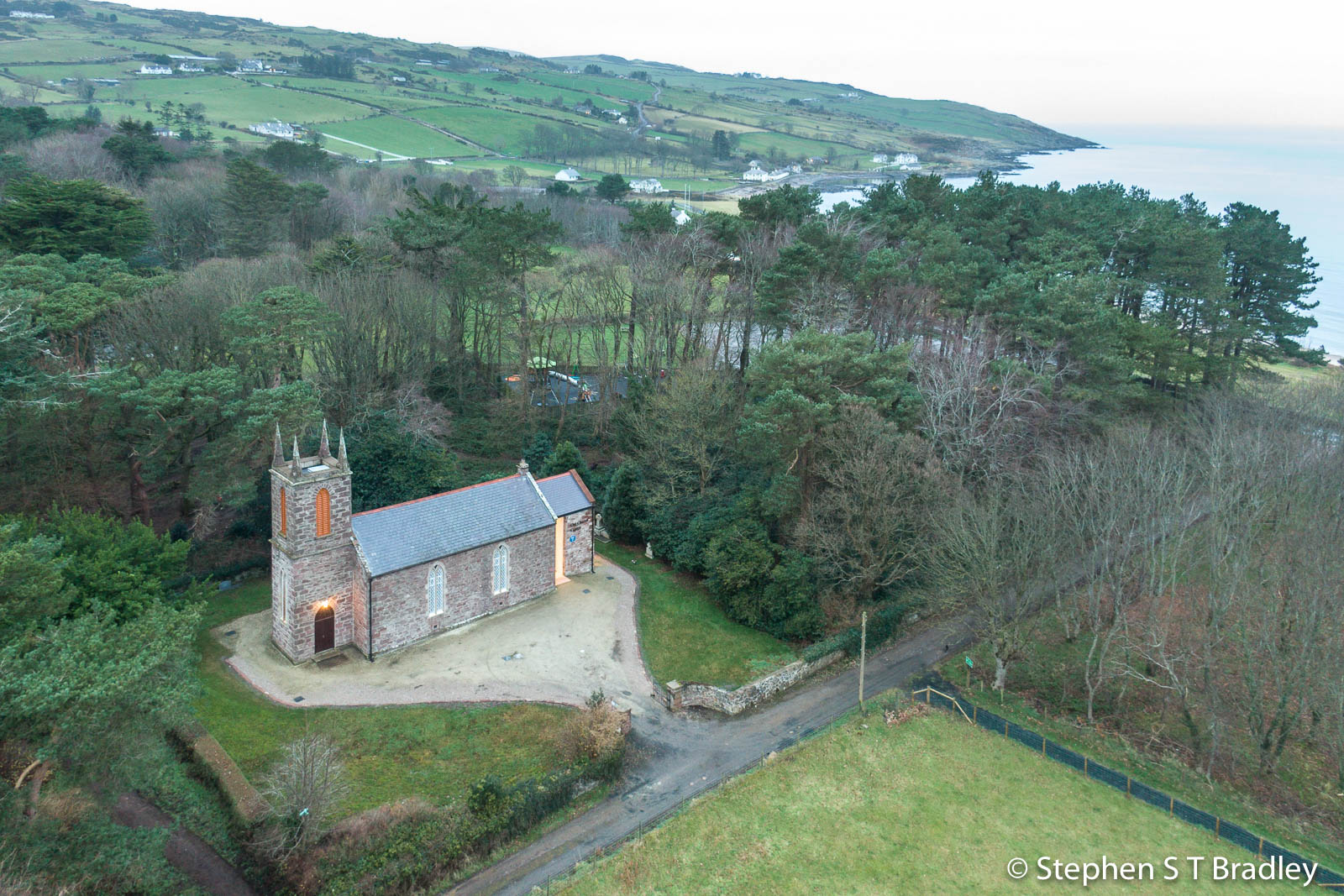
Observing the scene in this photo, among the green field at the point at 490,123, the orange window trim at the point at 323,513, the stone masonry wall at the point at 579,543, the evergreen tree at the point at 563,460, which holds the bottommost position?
the stone masonry wall at the point at 579,543

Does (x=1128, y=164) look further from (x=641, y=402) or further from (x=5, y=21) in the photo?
(x=5, y=21)

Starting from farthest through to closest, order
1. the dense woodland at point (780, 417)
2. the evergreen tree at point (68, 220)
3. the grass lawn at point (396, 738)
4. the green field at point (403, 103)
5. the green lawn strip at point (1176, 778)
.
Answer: the green field at point (403, 103)
the evergreen tree at point (68, 220)
the dense woodland at point (780, 417)
the grass lawn at point (396, 738)
the green lawn strip at point (1176, 778)

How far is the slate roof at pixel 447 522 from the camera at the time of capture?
28.3m

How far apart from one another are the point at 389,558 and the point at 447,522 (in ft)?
8.86

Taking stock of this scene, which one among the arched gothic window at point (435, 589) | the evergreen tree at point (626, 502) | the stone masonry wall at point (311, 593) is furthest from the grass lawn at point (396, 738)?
the evergreen tree at point (626, 502)

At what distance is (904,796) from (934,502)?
12.7 m

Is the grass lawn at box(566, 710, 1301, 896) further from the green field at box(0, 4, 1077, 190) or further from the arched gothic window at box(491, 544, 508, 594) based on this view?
the green field at box(0, 4, 1077, 190)

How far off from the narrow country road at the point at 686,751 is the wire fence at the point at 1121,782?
2.50 meters

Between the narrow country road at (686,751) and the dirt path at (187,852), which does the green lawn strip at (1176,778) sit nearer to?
the narrow country road at (686,751)

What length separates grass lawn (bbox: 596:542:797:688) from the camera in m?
29.5

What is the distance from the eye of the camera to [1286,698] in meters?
23.3

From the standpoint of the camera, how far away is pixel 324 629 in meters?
28.4

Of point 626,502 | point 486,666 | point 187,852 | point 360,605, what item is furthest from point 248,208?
point 187,852

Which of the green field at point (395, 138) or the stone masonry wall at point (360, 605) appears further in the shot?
the green field at point (395, 138)
